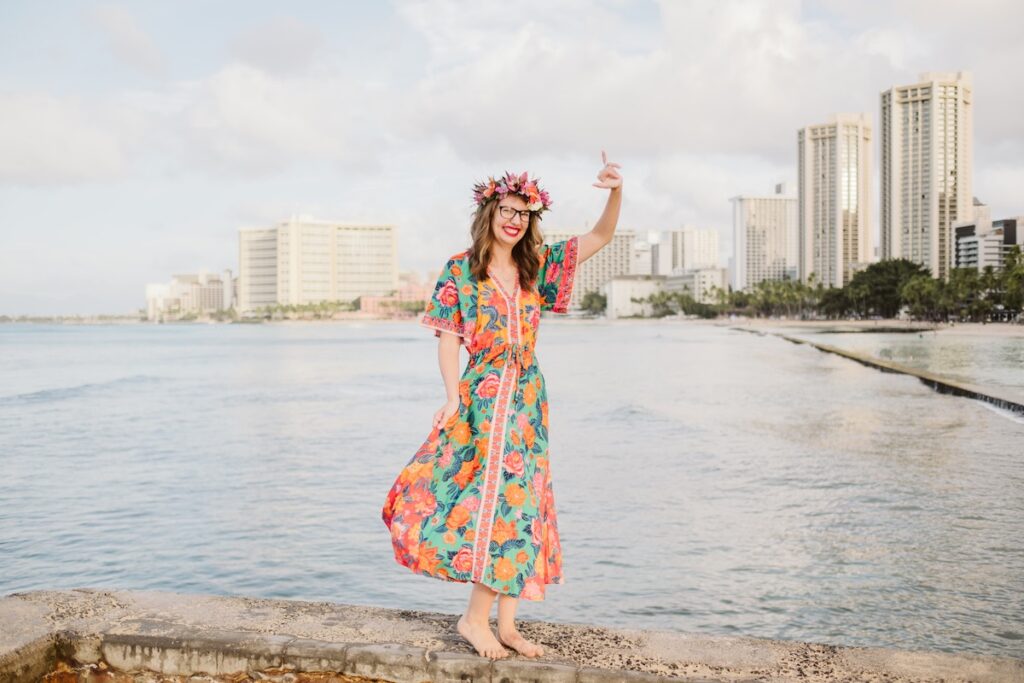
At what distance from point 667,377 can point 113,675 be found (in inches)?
1182

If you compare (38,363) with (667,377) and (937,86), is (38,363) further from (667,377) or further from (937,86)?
(937,86)

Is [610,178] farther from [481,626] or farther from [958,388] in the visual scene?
[958,388]

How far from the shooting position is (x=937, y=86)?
144 metres

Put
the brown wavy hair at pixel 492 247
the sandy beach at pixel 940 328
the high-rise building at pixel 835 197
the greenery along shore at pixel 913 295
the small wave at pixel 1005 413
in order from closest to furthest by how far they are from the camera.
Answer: the brown wavy hair at pixel 492 247 < the small wave at pixel 1005 413 < the sandy beach at pixel 940 328 < the greenery along shore at pixel 913 295 < the high-rise building at pixel 835 197

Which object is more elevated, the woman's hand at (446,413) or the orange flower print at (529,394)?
the orange flower print at (529,394)

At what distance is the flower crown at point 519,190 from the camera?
3.43 m

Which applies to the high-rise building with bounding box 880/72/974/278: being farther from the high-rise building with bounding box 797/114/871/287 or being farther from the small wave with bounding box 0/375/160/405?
the small wave with bounding box 0/375/160/405

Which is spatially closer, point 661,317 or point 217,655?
point 217,655

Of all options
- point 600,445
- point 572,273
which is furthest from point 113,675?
point 600,445

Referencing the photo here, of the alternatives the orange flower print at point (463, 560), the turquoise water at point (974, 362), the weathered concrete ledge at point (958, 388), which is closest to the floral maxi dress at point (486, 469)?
the orange flower print at point (463, 560)

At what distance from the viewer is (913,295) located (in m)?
97.1

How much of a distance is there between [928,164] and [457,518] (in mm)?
161242

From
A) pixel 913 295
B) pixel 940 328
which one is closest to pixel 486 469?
pixel 940 328

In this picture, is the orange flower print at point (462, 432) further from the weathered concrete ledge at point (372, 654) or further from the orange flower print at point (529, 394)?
the weathered concrete ledge at point (372, 654)
